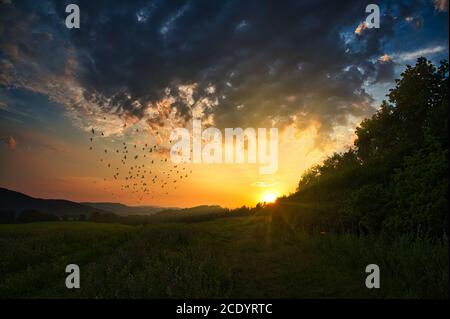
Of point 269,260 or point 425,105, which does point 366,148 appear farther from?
point 269,260

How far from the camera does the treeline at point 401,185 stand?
12359mm

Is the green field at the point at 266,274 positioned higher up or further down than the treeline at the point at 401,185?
further down

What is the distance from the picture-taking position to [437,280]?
24.2ft

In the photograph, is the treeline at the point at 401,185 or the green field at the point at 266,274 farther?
the treeline at the point at 401,185

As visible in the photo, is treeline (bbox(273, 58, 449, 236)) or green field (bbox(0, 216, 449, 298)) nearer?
green field (bbox(0, 216, 449, 298))

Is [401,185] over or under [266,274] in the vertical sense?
over

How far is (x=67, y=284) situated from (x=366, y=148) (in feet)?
141

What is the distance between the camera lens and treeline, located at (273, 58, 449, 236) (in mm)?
12359

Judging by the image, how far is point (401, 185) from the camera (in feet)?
46.4

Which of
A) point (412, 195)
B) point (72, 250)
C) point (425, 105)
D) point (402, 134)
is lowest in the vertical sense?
point (72, 250)

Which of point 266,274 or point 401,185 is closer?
point 266,274

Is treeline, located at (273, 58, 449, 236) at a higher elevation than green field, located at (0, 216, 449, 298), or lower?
higher
